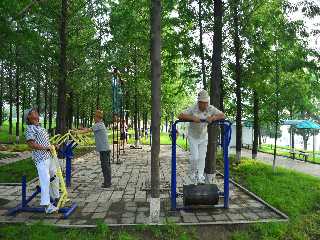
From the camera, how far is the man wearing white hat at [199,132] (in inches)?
316

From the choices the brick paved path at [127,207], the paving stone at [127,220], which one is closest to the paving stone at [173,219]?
the brick paved path at [127,207]

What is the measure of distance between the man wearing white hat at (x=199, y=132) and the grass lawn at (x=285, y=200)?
67.4 inches

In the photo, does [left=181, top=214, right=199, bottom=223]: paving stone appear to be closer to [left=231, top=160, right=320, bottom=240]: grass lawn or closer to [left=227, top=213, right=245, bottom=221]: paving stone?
[left=227, top=213, right=245, bottom=221]: paving stone

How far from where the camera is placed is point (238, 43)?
1702 centimetres

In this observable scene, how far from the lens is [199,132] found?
323 inches

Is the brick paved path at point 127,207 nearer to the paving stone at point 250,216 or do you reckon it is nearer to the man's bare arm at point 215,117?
the paving stone at point 250,216

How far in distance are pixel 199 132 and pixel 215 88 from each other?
2.79 meters

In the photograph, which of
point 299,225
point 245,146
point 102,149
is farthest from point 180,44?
point 245,146

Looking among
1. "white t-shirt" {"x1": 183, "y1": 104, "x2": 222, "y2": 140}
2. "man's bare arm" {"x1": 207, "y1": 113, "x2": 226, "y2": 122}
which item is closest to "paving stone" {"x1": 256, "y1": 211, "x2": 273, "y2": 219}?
"white t-shirt" {"x1": 183, "y1": 104, "x2": 222, "y2": 140}

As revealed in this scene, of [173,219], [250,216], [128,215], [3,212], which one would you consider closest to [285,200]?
[250,216]

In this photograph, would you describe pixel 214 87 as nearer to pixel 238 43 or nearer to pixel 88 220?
pixel 88 220

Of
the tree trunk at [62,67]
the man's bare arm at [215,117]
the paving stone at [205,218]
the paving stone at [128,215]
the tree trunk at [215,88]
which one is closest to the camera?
the paving stone at [205,218]

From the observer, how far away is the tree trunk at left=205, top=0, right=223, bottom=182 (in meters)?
10.4

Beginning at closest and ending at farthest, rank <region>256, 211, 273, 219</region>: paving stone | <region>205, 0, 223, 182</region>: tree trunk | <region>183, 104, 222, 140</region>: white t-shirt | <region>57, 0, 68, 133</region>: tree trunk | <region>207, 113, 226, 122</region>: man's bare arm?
<region>256, 211, 273, 219</region>: paving stone, <region>207, 113, 226, 122</region>: man's bare arm, <region>183, 104, 222, 140</region>: white t-shirt, <region>205, 0, 223, 182</region>: tree trunk, <region>57, 0, 68, 133</region>: tree trunk
